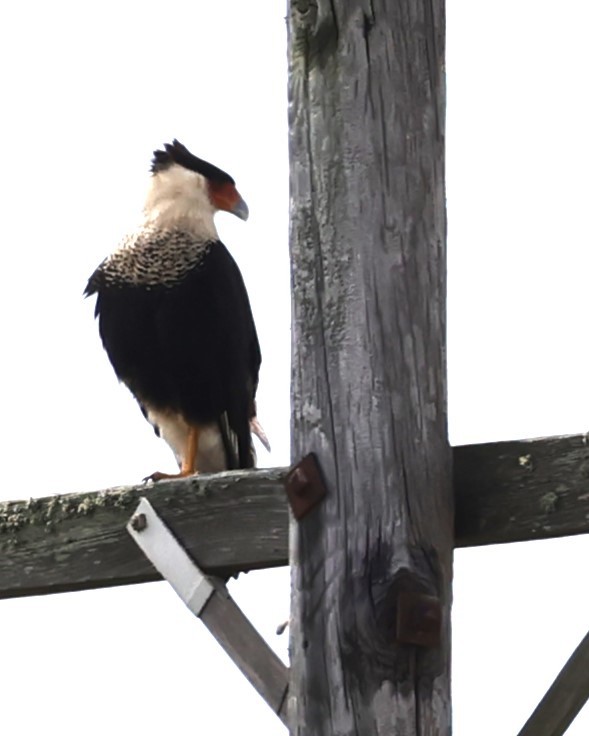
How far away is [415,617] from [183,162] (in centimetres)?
325

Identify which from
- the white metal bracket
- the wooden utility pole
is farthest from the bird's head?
the wooden utility pole

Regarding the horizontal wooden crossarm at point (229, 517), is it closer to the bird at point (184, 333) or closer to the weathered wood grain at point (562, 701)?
the weathered wood grain at point (562, 701)

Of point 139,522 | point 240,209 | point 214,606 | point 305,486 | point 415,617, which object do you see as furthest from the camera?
point 240,209

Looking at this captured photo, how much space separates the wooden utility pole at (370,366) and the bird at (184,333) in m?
2.33

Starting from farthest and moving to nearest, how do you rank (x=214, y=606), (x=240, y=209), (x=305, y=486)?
(x=240, y=209)
(x=214, y=606)
(x=305, y=486)

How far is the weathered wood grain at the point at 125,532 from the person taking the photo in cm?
270

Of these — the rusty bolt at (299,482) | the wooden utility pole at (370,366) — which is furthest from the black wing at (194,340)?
the rusty bolt at (299,482)

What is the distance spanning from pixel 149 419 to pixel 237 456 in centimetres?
35

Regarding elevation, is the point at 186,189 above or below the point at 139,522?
above

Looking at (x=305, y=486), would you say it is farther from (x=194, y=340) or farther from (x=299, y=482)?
(x=194, y=340)

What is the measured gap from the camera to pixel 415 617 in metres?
2.35

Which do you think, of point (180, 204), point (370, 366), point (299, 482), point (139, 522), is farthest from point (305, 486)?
point (180, 204)

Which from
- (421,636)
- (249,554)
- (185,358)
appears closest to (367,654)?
(421,636)

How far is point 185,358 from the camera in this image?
4953 millimetres
